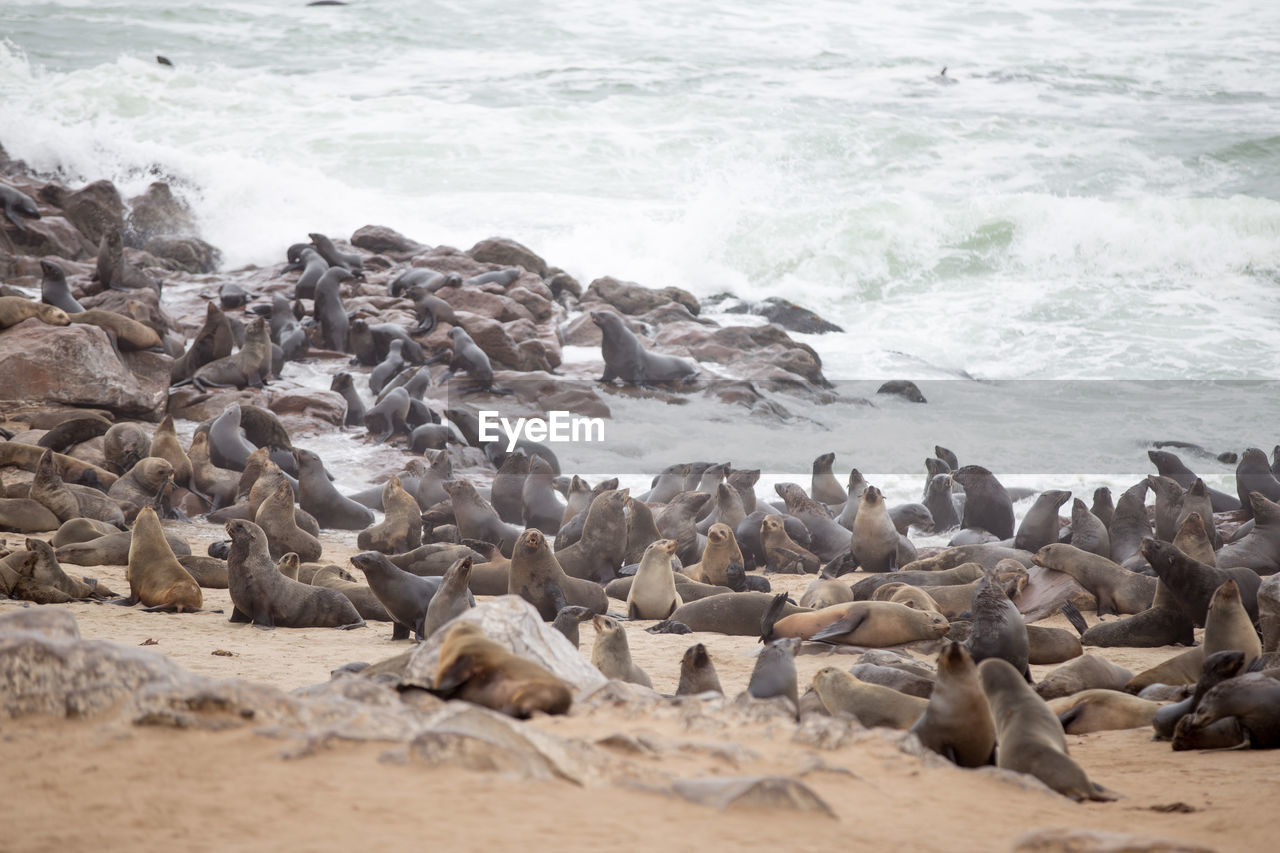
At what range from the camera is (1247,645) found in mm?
5312

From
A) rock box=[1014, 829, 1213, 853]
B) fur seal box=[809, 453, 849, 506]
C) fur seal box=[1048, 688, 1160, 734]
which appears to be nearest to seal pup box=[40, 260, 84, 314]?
fur seal box=[809, 453, 849, 506]

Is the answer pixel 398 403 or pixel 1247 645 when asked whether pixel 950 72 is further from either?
pixel 1247 645

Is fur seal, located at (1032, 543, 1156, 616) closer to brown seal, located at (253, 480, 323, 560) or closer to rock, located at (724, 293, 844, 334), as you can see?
brown seal, located at (253, 480, 323, 560)

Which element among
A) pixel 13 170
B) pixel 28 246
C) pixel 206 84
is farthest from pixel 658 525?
pixel 206 84

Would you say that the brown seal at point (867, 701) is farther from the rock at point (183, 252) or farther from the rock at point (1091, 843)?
the rock at point (183, 252)

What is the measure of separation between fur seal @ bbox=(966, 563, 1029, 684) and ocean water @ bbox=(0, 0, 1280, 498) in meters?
6.70

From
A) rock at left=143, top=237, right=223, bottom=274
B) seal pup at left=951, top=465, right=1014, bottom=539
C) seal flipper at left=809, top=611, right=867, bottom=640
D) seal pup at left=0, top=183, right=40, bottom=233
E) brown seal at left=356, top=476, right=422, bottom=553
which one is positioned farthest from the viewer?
rock at left=143, top=237, right=223, bottom=274

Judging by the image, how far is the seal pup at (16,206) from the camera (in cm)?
1725

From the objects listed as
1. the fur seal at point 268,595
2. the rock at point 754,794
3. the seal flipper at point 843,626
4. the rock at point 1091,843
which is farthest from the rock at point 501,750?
the fur seal at point 268,595

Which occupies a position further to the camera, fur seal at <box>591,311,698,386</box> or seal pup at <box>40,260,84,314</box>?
fur seal at <box>591,311,698,386</box>

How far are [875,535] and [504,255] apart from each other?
12922 millimetres

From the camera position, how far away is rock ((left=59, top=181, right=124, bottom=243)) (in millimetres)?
18953

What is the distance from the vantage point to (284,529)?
27.2 feet

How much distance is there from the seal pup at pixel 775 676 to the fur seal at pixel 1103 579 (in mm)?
3584
